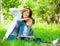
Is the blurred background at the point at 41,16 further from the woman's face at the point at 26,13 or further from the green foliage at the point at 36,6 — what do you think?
the woman's face at the point at 26,13

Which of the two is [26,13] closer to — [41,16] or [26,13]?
[26,13]

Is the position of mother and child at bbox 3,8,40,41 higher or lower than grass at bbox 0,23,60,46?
higher

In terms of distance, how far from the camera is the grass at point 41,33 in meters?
2.62

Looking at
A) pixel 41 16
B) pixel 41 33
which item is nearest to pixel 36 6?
pixel 41 16

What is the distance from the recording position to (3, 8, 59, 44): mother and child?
106 inches

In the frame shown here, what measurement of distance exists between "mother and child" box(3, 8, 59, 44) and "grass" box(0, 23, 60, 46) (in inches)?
2.9

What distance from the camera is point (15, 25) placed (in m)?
2.72

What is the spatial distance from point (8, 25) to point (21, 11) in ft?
0.86

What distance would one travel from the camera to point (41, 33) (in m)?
2.90

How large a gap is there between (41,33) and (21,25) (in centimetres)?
27

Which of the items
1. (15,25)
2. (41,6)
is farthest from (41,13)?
(15,25)

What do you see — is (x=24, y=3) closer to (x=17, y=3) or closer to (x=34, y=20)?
(x=17, y=3)

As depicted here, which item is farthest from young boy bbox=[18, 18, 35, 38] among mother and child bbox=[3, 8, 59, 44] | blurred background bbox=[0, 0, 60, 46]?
blurred background bbox=[0, 0, 60, 46]

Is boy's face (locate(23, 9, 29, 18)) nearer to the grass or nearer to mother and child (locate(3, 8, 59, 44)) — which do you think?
mother and child (locate(3, 8, 59, 44))
